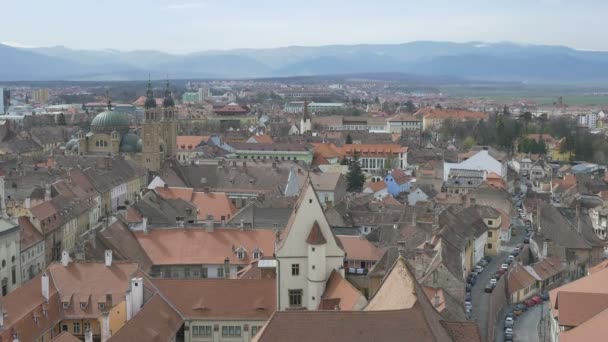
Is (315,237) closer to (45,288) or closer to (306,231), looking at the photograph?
(306,231)

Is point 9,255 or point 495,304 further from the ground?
point 9,255

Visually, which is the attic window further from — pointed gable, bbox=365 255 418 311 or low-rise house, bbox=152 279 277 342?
pointed gable, bbox=365 255 418 311

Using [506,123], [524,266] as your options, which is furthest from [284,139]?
→ [524,266]

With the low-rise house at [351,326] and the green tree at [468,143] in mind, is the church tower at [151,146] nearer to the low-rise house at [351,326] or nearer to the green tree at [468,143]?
the green tree at [468,143]

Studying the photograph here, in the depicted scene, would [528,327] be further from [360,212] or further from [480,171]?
[480,171]

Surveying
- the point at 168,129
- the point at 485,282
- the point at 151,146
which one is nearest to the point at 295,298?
the point at 485,282

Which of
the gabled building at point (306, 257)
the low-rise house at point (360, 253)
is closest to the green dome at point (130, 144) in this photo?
the low-rise house at point (360, 253)
